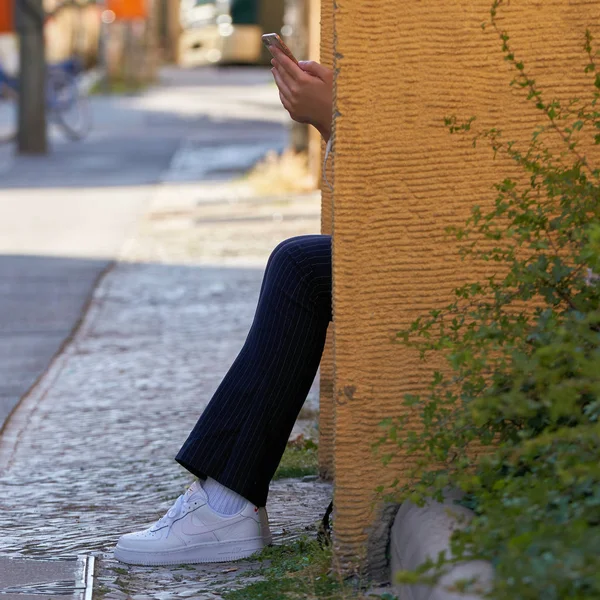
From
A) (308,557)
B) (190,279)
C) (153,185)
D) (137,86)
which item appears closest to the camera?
(308,557)

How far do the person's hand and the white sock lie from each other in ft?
2.83

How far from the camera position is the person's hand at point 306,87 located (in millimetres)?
3186

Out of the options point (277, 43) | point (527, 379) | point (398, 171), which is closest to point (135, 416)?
point (277, 43)

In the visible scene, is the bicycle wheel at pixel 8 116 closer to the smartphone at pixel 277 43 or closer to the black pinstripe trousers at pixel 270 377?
the smartphone at pixel 277 43

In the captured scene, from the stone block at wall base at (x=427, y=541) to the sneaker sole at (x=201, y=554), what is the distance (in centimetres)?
49

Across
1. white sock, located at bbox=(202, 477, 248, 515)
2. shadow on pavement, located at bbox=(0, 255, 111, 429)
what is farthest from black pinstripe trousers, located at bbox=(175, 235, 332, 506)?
shadow on pavement, located at bbox=(0, 255, 111, 429)

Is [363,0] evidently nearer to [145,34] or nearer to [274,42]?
[274,42]

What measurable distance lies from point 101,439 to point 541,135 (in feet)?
7.31

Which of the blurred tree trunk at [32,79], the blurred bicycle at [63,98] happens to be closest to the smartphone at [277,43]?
the blurred tree trunk at [32,79]

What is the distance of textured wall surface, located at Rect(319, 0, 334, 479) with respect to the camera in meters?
3.63

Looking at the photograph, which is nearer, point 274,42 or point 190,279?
point 274,42

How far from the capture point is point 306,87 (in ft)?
10.5

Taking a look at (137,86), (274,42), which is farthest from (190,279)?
(137,86)

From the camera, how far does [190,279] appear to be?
8055mm
